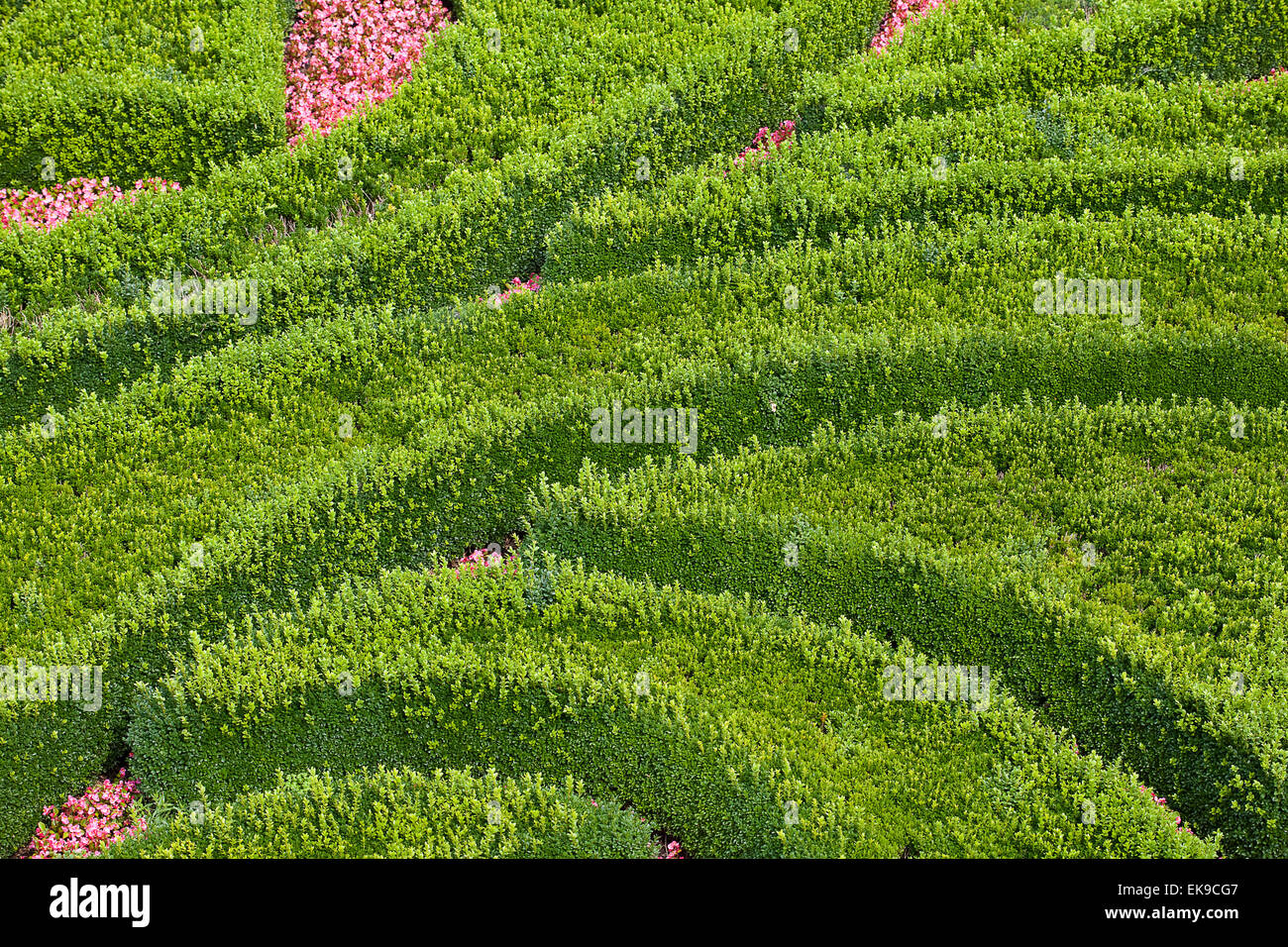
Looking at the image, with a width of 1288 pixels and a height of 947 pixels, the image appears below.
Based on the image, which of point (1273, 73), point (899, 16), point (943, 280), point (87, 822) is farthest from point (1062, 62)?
point (87, 822)

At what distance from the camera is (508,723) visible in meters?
16.8

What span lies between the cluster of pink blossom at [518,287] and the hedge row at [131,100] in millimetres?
6042

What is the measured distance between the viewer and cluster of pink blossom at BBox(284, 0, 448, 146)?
87.5 ft

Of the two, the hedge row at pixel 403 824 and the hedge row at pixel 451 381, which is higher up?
the hedge row at pixel 451 381

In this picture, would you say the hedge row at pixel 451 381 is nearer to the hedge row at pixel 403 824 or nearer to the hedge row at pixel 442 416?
the hedge row at pixel 442 416

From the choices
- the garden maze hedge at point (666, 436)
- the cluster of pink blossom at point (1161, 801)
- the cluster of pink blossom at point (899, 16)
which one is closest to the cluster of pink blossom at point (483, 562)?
the garden maze hedge at point (666, 436)

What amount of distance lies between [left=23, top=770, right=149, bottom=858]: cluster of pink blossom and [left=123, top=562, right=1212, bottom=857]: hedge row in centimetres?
69

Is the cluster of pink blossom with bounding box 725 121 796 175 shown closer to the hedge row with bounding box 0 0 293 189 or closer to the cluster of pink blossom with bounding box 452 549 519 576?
the hedge row with bounding box 0 0 293 189

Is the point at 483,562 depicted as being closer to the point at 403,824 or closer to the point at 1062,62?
the point at 403,824

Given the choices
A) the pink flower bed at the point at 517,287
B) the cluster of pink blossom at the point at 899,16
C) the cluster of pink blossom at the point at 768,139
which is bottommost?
the pink flower bed at the point at 517,287

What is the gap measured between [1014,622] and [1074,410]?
4.49 m

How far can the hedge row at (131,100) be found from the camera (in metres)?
25.0

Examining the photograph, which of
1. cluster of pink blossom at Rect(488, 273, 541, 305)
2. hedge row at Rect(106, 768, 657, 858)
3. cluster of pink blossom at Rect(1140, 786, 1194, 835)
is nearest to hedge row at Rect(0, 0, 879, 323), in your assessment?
cluster of pink blossom at Rect(488, 273, 541, 305)

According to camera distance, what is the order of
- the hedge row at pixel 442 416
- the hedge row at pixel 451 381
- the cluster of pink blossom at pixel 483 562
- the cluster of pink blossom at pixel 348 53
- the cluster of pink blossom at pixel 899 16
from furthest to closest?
the cluster of pink blossom at pixel 899 16 → the cluster of pink blossom at pixel 348 53 → the hedge row at pixel 451 381 → the cluster of pink blossom at pixel 483 562 → the hedge row at pixel 442 416
